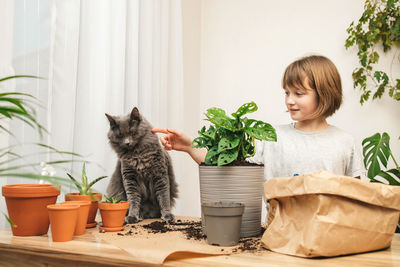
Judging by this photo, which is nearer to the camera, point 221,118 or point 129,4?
point 221,118

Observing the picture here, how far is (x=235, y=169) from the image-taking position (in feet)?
2.87

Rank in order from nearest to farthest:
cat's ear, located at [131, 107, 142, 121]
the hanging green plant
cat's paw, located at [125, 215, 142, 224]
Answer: cat's paw, located at [125, 215, 142, 224] < cat's ear, located at [131, 107, 142, 121] < the hanging green plant

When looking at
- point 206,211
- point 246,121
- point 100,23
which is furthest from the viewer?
point 100,23

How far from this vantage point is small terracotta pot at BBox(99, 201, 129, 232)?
3.16 ft

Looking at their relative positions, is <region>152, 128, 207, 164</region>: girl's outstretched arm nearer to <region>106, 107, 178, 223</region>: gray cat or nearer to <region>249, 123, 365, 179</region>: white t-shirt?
<region>106, 107, 178, 223</region>: gray cat

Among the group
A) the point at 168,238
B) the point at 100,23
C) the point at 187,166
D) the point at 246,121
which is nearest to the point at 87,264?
the point at 168,238

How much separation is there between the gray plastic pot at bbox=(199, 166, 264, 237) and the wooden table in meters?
0.16

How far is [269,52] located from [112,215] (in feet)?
7.25

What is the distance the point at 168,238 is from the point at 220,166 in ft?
0.79

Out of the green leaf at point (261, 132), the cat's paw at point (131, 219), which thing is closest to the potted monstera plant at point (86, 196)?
the cat's paw at point (131, 219)

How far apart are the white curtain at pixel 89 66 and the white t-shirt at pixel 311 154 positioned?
30.9 inches

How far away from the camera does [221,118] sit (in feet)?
3.01

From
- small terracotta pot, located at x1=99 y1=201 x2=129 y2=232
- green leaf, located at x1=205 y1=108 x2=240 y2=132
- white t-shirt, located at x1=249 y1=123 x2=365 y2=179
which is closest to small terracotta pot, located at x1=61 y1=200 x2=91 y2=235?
small terracotta pot, located at x1=99 y1=201 x2=129 y2=232

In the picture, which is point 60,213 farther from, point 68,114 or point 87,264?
point 68,114
